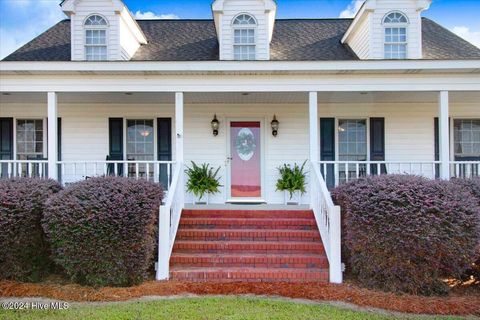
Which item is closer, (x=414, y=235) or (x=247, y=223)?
(x=414, y=235)

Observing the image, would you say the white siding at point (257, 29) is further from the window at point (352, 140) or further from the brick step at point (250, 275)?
the brick step at point (250, 275)

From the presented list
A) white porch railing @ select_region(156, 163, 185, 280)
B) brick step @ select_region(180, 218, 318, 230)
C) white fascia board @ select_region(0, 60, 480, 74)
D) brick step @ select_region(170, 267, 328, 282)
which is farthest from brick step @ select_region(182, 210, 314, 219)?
white fascia board @ select_region(0, 60, 480, 74)

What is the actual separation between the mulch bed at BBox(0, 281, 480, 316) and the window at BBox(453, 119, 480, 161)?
17.1ft

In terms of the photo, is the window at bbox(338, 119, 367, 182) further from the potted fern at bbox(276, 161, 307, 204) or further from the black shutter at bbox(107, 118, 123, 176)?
the black shutter at bbox(107, 118, 123, 176)

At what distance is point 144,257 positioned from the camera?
16.6 feet

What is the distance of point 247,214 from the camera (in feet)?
22.1

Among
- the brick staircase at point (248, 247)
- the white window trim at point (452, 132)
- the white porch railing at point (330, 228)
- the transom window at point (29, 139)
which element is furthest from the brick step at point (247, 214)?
the transom window at point (29, 139)

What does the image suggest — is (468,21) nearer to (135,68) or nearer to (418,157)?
(418,157)

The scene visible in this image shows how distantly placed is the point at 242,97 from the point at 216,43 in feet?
7.40

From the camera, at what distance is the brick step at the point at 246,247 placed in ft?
19.3

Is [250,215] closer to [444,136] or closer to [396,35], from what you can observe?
[444,136]

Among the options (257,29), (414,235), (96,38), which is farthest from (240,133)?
(414,235)

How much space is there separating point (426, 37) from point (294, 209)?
623 cm

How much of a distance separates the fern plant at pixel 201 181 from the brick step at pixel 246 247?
2.65m
